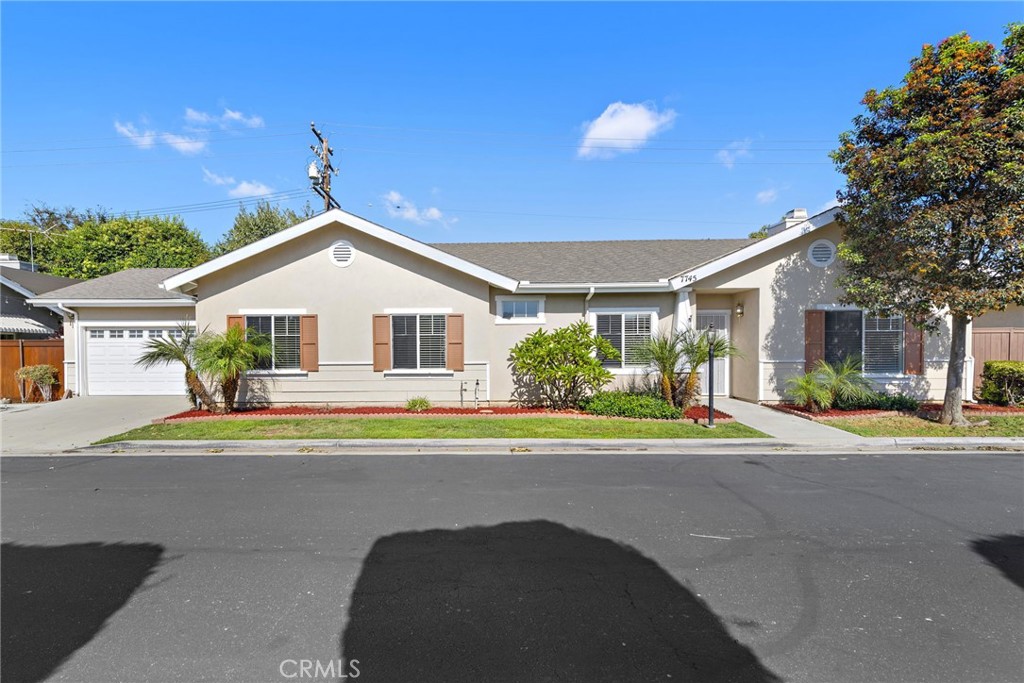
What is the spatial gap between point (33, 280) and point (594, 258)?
21948 mm

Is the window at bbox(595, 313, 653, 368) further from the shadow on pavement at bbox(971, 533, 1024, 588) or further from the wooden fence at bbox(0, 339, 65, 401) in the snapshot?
the wooden fence at bbox(0, 339, 65, 401)

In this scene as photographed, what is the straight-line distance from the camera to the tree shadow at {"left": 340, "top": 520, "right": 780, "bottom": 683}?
2752 millimetres

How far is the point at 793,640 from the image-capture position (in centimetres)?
301

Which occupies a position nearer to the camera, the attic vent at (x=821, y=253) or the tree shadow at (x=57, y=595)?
the tree shadow at (x=57, y=595)

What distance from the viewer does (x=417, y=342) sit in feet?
40.7

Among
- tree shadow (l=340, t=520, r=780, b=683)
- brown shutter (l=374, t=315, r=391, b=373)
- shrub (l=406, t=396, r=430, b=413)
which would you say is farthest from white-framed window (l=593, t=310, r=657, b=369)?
tree shadow (l=340, t=520, r=780, b=683)

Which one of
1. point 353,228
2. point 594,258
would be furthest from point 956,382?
point 353,228

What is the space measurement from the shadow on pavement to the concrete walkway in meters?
4.24

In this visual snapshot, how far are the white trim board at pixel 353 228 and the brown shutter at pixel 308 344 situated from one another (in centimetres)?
200

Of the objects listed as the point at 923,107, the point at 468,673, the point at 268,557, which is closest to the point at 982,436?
the point at 923,107

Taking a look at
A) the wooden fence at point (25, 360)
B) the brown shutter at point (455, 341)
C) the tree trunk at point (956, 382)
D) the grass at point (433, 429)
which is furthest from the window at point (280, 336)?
the tree trunk at point (956, 382)

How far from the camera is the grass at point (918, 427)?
9258mm

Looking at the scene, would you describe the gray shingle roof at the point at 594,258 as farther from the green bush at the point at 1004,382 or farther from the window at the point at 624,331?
the green bush at the point at 1004,382

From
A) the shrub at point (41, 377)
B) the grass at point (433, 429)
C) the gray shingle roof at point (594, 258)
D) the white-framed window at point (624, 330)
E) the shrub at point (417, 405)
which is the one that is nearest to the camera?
the grass at point (433, 429)
